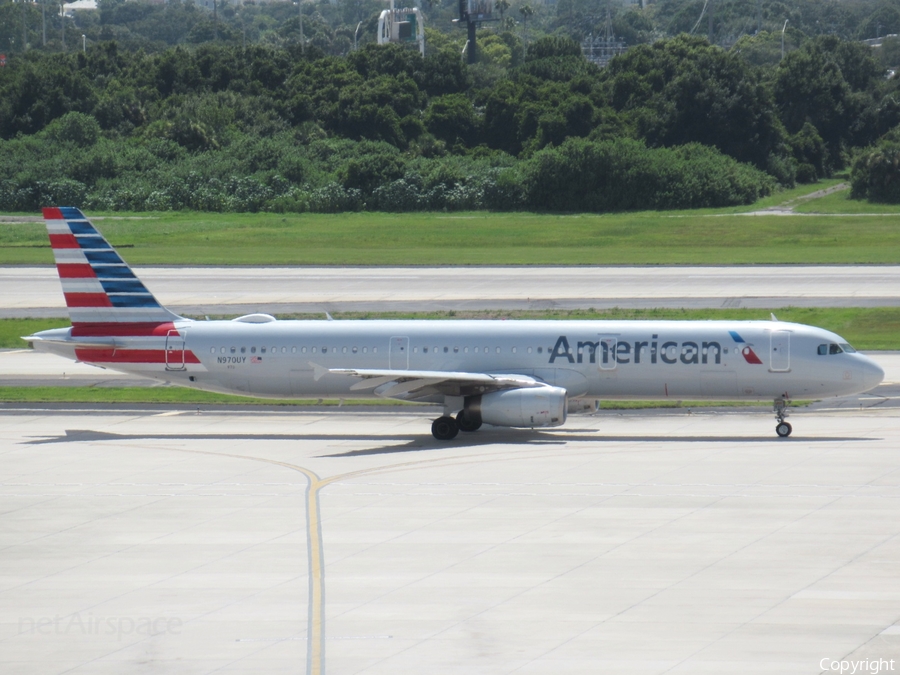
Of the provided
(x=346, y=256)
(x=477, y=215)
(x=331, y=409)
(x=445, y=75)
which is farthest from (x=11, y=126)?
(x=331, y=409)

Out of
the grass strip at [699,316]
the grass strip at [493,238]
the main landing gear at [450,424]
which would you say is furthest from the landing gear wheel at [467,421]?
the grass strip at [493,238]

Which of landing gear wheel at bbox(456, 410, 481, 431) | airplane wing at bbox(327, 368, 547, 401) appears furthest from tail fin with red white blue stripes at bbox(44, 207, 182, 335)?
landing gear wheel at bbox(456, 410, 481, 431)

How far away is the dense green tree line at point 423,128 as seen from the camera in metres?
112

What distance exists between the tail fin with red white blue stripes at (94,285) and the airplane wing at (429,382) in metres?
8.08

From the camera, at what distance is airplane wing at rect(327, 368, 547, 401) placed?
37.7 m

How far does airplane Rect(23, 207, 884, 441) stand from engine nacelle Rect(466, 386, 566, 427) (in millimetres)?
43

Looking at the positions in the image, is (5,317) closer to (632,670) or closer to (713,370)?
(713,370)

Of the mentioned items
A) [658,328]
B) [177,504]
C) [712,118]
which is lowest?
[177,504]

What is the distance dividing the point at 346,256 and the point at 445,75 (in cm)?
7029

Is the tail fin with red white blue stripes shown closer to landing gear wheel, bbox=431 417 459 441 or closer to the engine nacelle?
landing gear wheel, bbox=431 417 459 441

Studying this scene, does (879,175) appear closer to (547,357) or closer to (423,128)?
(423,128)

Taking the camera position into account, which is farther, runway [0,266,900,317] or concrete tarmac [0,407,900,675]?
runway [0,266,900,317]

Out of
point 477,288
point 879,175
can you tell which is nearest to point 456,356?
point 477,288

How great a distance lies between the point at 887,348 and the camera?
52.5m
